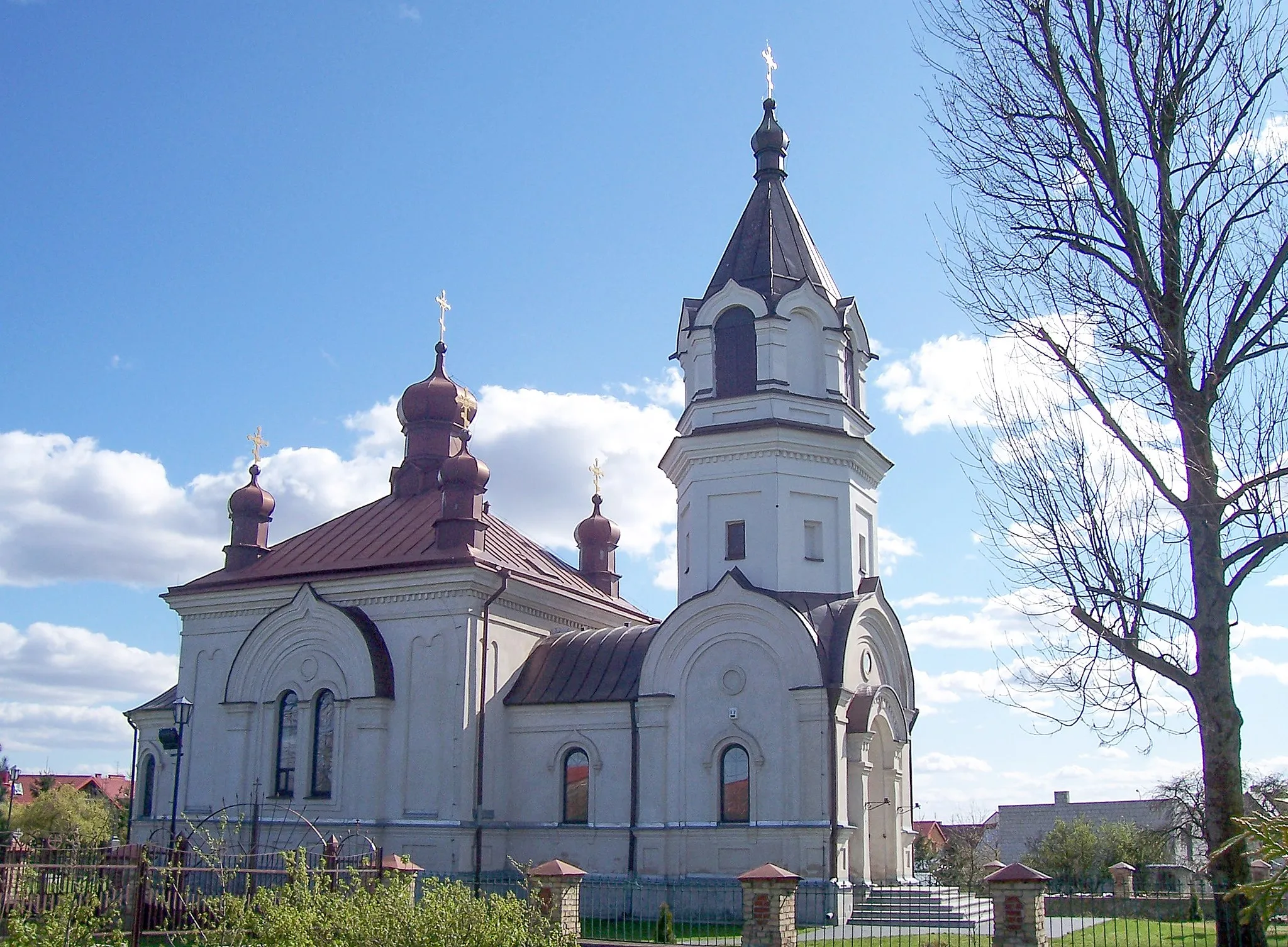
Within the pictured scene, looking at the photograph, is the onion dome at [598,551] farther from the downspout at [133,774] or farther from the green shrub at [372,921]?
the green shrub at [372,921]

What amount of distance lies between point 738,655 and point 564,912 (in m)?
6.77

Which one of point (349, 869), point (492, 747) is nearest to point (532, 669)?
point (492, 747)

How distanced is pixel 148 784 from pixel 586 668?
11.8 metres

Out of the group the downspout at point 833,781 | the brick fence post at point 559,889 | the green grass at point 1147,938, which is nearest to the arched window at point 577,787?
the downspout at point 833,781

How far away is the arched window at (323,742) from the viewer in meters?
23.4

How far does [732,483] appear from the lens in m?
22.4

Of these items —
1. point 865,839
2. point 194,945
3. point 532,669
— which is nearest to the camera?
point 194,945

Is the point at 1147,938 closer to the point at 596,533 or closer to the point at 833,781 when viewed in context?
Answer: the point at 833,781

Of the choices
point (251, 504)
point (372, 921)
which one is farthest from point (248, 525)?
point (372, 921)

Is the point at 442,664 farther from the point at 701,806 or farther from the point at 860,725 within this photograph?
the point at 860,725

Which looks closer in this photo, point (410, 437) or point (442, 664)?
→ point (442, 664)

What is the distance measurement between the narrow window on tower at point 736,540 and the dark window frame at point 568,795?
4.51 metres

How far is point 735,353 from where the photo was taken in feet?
75.0

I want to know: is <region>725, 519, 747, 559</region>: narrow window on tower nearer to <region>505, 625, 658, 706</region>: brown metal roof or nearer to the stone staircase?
<region>505, 625, 658, 706</region>: brown metal roof
